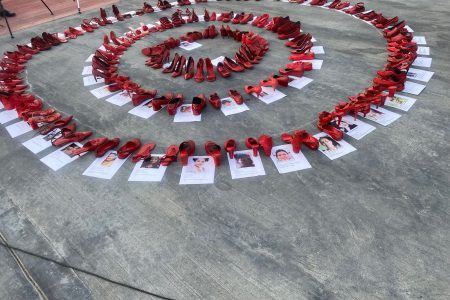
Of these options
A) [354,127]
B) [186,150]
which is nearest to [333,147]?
[354,127]

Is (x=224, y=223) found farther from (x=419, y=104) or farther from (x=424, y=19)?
(x=424, y=19)

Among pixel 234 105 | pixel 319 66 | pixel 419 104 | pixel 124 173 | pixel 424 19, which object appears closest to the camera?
pixel 124 173

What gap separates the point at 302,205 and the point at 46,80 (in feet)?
12.5

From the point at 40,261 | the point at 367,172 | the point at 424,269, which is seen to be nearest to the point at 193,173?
the point at 40,261

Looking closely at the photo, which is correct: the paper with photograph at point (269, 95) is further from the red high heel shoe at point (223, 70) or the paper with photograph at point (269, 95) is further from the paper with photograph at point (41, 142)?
the paper with photograph at point (41, 142)

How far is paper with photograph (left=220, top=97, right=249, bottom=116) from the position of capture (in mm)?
3403

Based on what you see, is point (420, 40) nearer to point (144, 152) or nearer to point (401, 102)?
point (401, 102)

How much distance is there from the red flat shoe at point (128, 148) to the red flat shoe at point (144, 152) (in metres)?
0.06

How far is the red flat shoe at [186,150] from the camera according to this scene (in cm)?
274

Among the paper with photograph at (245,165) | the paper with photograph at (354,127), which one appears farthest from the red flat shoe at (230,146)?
the paper with photograph at (354,127)

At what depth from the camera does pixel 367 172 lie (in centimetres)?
256

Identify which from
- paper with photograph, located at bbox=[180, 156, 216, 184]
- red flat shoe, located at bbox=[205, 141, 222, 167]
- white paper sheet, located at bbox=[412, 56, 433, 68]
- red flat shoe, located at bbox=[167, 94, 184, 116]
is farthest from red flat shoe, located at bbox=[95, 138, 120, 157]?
white paper sheet, located at bbox=[412, 56, 433, 68]

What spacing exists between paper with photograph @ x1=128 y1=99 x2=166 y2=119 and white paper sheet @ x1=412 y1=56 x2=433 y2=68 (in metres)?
3.16

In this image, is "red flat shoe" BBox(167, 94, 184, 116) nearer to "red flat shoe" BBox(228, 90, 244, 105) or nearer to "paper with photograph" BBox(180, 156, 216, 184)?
"red flat shoe" BBox(228, 90, 244, 105)
